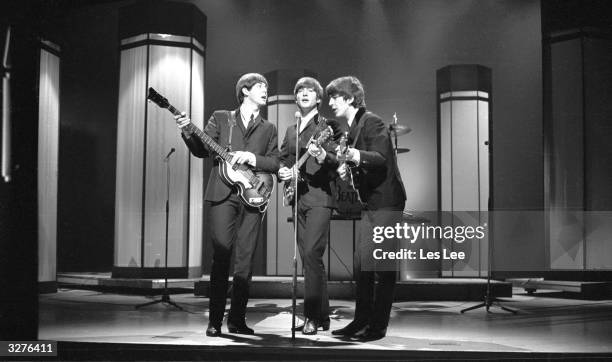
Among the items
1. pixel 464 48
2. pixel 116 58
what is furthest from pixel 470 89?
pixel 116 58

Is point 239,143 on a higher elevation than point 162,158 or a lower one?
lower

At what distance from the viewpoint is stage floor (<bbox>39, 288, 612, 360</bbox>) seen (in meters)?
3.62

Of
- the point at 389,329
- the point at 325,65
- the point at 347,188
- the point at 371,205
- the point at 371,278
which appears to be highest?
the point at 325,65

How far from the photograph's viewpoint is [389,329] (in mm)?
4172

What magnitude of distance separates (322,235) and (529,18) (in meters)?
2.77

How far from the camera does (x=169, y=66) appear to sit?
6.66 metres

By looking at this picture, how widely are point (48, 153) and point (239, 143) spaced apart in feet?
8.85

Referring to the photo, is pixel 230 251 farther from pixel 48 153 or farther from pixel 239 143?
pixel 48 153

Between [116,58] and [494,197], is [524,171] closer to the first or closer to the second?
[494,197]

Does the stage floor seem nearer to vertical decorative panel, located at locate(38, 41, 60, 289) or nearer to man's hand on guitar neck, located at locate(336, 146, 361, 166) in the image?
vertical decorative panel, located at locate(38, 41, 60, 289)

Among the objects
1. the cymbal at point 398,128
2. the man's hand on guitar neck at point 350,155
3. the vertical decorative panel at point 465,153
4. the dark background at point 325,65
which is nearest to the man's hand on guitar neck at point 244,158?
the man's hand on guitar neck at point 350,155

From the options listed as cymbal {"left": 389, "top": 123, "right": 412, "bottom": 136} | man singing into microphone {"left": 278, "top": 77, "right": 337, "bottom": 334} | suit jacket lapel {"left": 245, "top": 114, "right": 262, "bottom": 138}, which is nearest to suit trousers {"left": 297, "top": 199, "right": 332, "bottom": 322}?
man singing into microphone {"left": 278, "top": 77, "right": 337, "bottom": 334}

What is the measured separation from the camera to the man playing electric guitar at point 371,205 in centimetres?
376

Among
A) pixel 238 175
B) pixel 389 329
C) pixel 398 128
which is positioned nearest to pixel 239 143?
pixel 238 175
